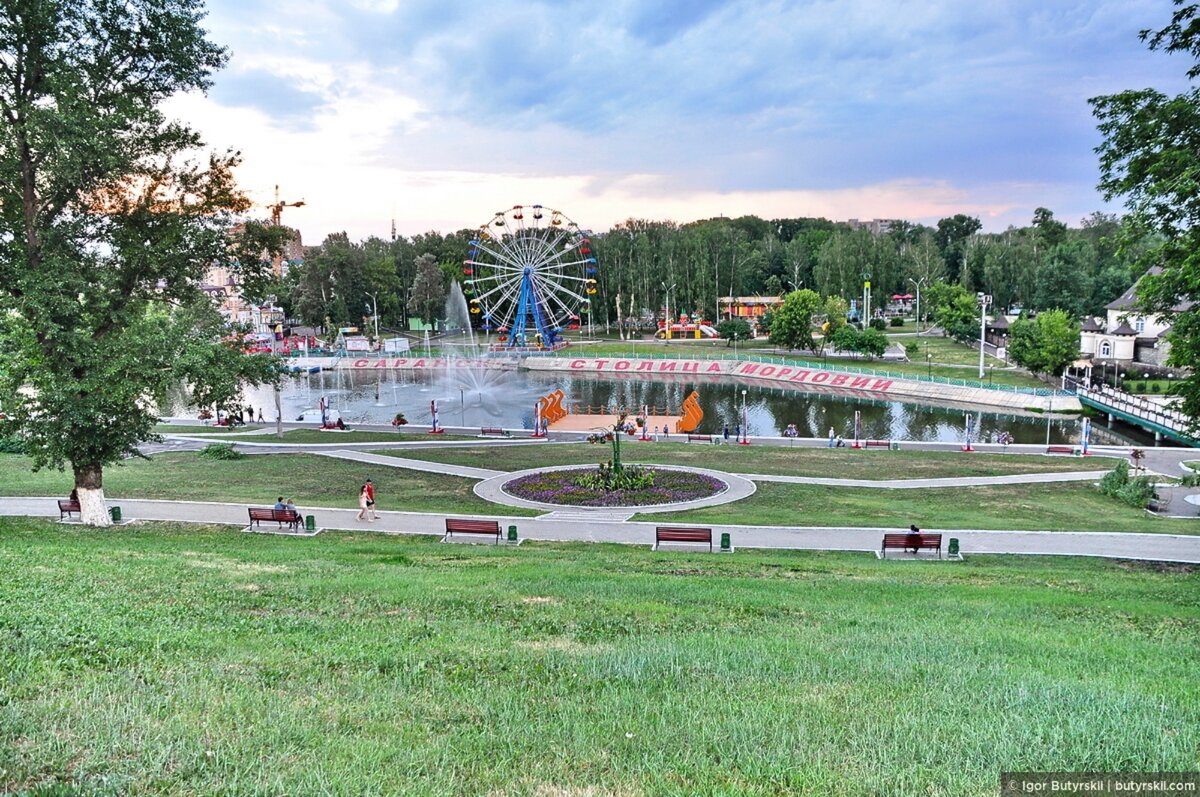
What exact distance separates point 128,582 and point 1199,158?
19314 millimetres

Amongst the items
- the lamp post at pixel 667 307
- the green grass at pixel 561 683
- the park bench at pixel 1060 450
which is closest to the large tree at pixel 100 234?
the green grass at pixel 561 683

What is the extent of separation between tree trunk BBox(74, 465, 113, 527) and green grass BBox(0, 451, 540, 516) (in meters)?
3.91

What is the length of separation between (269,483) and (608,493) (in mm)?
11756

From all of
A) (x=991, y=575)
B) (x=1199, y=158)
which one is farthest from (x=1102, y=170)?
(x=991, y=575)

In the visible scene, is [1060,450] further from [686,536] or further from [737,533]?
[686,536]

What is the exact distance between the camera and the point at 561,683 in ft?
22.5

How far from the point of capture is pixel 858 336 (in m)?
77.0

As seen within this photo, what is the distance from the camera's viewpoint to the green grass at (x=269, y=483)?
23516 mm

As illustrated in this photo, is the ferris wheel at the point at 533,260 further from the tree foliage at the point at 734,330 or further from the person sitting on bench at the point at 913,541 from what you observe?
the person sitting on bench at the point at 913,541

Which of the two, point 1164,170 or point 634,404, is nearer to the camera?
point 1164,170

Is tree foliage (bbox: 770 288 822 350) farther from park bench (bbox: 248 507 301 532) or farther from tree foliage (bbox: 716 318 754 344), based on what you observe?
park bench (bbox: 248 507 301 532)

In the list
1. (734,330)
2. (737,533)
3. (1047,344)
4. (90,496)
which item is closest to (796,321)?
(734,330)

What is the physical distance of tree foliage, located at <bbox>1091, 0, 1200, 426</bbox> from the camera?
14.4m

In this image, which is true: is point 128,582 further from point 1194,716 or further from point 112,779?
point 1194,716
